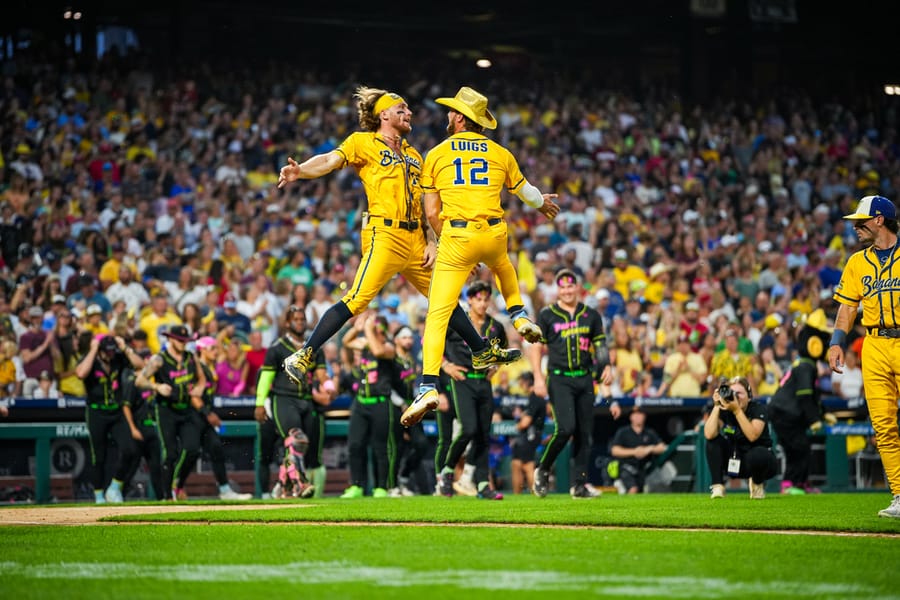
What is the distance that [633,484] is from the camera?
16.5 meters

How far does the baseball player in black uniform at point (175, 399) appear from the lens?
46.7 ft

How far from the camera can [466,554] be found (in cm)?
701

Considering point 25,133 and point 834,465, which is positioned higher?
point 25,133

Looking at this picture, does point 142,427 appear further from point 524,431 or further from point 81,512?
point 524,431

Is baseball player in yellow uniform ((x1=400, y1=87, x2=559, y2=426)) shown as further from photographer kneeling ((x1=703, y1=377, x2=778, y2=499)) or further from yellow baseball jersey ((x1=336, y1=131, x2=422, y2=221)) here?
photographer kneeling ((x1=703, y1=377, x2=778, y2=499))

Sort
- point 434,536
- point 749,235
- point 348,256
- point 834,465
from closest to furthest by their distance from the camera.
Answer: point 434,536 < point 834,465 < point 348,256 < point 749,235

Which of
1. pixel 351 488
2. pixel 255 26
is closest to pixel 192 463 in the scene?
pixel 351 488

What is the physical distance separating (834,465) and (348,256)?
744cm

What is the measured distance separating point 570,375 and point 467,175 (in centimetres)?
338

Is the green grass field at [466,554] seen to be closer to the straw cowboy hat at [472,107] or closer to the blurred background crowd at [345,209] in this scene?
the straw cowboy hat at [472,107]

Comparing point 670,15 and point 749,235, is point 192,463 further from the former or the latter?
point 670,15

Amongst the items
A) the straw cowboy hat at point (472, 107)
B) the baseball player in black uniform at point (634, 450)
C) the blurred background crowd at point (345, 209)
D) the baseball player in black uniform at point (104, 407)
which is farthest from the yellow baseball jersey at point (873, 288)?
the baseball player in black uniform at point (104, 407)

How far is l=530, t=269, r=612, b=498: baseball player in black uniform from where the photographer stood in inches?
487

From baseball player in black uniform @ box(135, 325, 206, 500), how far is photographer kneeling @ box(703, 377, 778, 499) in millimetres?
5407
